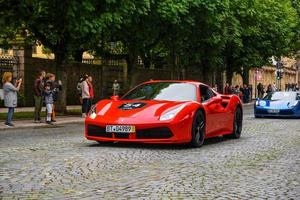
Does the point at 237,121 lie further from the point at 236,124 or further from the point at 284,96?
the point at 284,96

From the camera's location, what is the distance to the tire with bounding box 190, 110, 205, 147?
11.6m

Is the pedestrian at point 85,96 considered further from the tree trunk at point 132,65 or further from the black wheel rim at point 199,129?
the black wheel rim at point 199,129

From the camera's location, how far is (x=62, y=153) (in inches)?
405

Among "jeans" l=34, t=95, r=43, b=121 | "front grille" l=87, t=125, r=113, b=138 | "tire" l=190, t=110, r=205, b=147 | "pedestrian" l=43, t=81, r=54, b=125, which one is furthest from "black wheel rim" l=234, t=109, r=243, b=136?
"jeans" l=34, t=95, r=43, b=121

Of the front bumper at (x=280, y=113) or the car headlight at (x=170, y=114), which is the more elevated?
the car headlight at (x=170, y=114)

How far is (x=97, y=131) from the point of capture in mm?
11344

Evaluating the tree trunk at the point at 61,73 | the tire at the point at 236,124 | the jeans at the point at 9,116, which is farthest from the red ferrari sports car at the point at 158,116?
the tree trunk at the point at 61,73

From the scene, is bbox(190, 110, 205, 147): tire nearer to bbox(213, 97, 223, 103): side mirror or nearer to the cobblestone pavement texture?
the cobblestone pavement texture

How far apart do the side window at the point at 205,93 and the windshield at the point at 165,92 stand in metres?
0.24

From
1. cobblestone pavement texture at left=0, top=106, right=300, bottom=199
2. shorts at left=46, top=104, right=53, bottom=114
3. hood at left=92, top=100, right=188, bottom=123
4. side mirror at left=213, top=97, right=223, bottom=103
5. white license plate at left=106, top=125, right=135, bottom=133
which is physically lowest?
cobblestone pavement texture at left=0, top=106, right=300, bottom=199

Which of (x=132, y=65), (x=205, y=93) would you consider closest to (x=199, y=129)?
(x=205, y=93)

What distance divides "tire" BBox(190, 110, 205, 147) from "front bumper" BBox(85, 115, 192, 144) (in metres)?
0.24

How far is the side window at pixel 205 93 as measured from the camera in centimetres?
1258

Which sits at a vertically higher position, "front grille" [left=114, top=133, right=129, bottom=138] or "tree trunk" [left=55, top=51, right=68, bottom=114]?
"tree trunk" [left=55, top=51, right=68, bottom=114]
